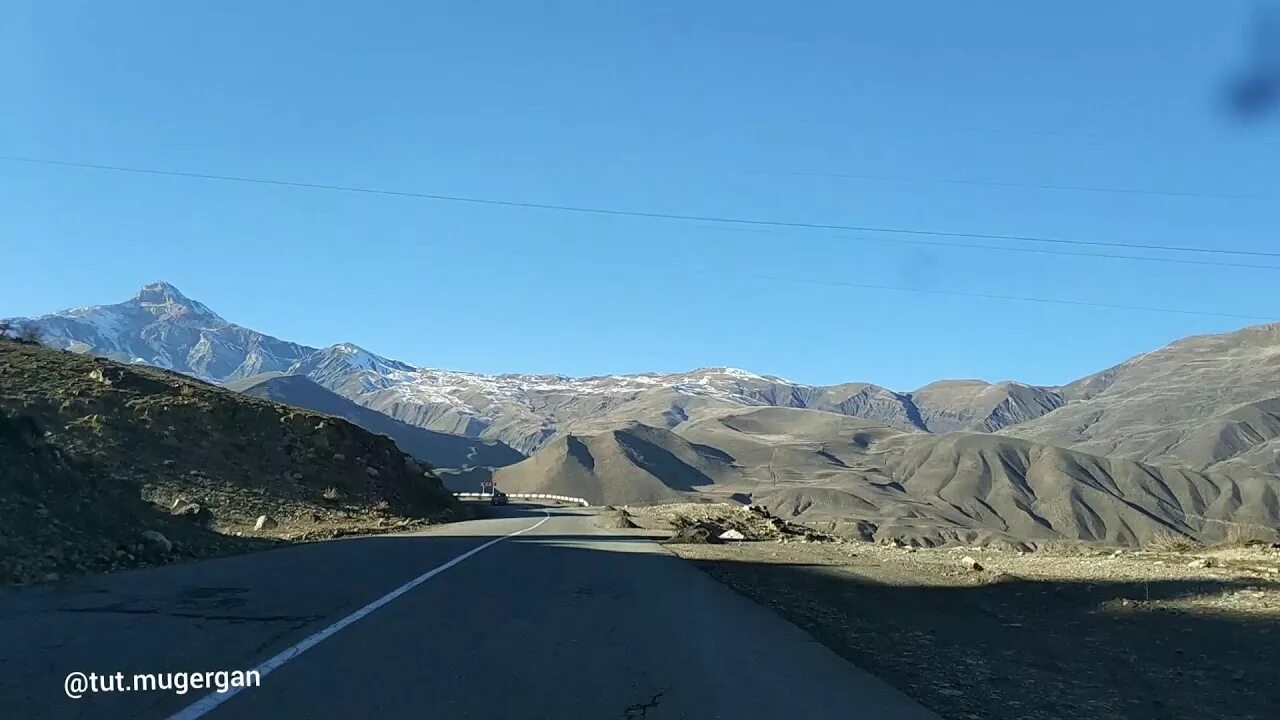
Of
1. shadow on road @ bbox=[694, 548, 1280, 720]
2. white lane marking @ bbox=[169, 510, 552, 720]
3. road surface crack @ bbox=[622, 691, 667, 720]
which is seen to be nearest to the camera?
white lane marking @ bbox=[169, 510, 552, 720]

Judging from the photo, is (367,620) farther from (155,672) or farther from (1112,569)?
(1112,569)

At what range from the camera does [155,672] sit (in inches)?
298

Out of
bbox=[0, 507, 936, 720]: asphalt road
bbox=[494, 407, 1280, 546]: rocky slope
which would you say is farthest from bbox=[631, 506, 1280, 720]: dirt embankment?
bbox=[494, 407, 1280, 546]: rocky slope

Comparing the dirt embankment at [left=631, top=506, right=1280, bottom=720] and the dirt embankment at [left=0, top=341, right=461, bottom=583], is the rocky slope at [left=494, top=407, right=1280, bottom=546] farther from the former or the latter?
the dirt embankment at [left=631, top=506, right=1280, bottom=720]

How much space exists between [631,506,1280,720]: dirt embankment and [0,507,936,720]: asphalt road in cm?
80

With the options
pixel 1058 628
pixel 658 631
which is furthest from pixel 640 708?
pixel 1058 628

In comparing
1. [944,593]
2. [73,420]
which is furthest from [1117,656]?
[73,420]

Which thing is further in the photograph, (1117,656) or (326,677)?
(1117,656)

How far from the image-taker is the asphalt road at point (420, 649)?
703 cm

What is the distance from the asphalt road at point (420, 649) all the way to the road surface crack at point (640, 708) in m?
0.02

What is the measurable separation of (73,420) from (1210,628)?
3305 cm

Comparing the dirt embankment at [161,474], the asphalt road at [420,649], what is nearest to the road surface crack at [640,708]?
the asphalt road at [420,649]

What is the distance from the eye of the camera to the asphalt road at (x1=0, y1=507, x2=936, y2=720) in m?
7.03

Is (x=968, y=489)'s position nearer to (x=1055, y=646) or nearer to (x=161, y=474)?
(x=161, y=474)
